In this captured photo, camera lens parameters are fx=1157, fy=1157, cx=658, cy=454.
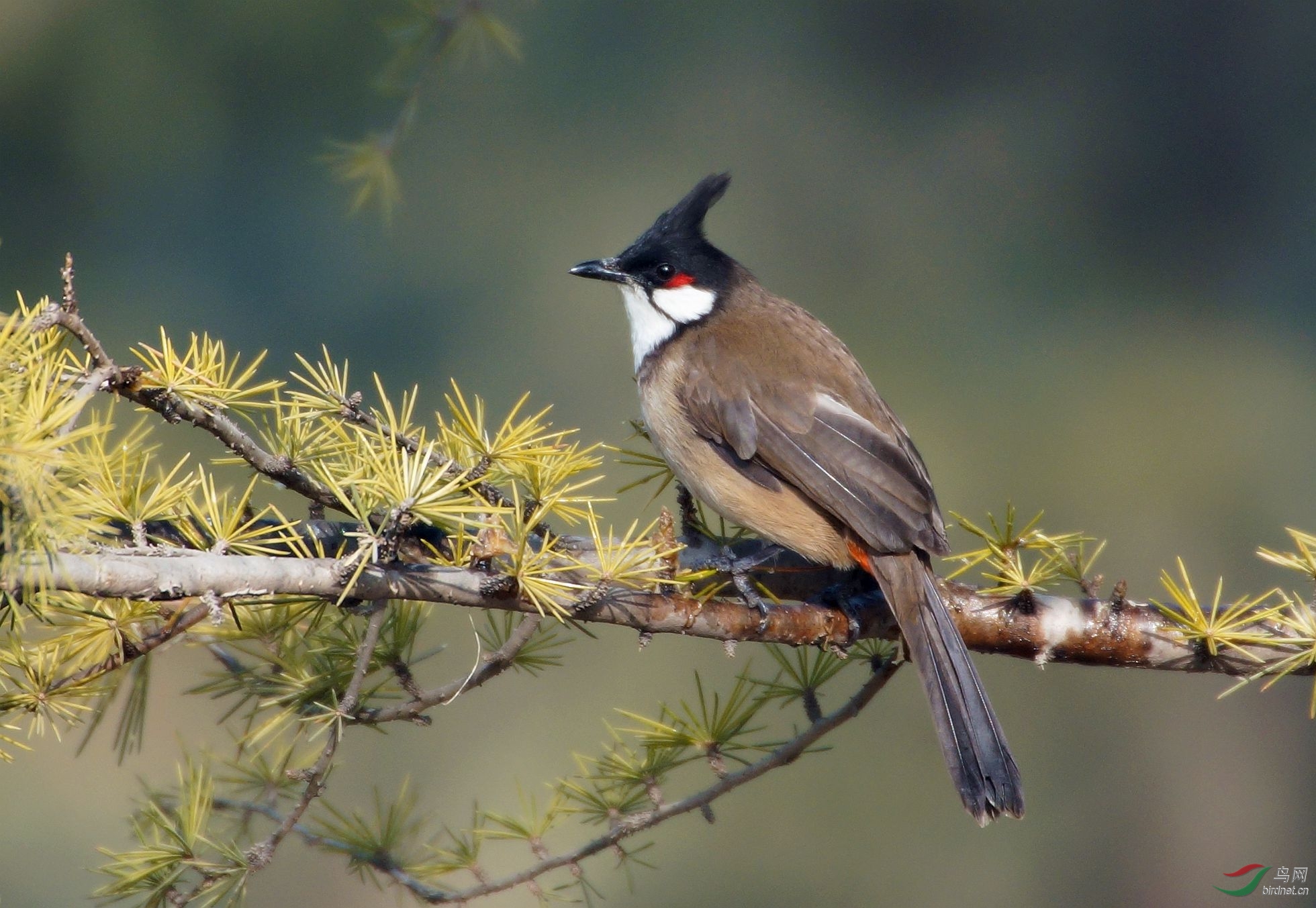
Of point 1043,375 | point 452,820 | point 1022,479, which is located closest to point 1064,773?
point 1022,479

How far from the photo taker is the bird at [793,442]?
1.86m

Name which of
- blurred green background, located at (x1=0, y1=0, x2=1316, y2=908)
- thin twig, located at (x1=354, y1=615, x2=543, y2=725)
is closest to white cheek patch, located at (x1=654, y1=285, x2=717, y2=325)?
thin twig, located at (x1=354, y1=615, x2=543, y2=725)

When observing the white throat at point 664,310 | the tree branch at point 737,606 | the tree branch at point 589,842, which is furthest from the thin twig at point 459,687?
the white throat at point 664,310

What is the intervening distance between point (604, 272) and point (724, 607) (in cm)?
123

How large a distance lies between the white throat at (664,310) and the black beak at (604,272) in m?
0.04

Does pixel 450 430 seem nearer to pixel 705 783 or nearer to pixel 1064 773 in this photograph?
pixel 705 783

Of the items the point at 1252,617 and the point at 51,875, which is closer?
the point at 1252,617

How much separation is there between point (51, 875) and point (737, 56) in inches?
226

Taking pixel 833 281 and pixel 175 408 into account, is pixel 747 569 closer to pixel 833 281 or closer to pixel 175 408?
pixel 175 408

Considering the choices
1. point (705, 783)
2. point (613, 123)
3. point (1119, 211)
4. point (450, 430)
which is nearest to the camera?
point (450, 430)

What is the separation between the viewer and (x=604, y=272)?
2602 millimetres

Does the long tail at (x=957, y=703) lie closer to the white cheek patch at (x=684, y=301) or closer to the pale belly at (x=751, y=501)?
the pale belly at (x=751, y=501)

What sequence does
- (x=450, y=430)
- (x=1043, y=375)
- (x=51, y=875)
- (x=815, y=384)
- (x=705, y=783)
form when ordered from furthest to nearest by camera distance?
(x=1043, y=375) < (x=705, y=783) < (x=51, y=875) < (x=815, y=384) < (x=450, y=430)

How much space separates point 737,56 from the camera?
723 centimetres
